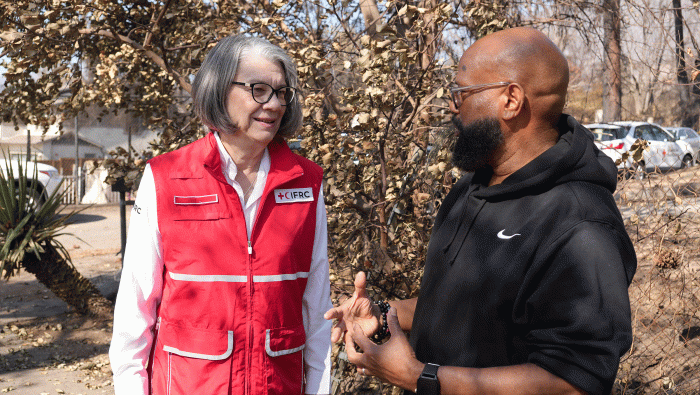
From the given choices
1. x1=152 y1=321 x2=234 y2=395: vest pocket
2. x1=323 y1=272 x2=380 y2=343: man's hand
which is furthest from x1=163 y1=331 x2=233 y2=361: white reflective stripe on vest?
x1=323 y1=272 x2=380 y2=343: man's hand

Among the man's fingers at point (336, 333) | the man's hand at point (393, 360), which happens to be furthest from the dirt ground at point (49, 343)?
the man's hand at point (393, 360)

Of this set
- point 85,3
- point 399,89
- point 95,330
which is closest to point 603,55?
point 399,89

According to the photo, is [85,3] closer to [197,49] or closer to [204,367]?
[197,49]

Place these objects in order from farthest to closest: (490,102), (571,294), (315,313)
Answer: (315,313) → (490,102) → (571,294)

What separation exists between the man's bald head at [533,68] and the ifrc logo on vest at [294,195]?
75 centimetres

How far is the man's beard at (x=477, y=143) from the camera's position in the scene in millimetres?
1729

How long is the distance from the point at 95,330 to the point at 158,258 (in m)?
5.28

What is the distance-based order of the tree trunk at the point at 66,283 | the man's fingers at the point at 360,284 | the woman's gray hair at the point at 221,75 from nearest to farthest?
the man's fingers at the point at 360,284
the woman's gray hair at the point at 221,75
the tree trunk at the point at 66,283

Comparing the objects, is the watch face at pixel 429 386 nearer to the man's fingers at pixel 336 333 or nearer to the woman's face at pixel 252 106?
the man's fingers at pixel 336 333

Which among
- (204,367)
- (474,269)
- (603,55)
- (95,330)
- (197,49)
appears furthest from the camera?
(95,330)

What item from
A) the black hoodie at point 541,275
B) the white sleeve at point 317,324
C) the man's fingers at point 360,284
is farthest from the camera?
the white sleeve at point 317,324

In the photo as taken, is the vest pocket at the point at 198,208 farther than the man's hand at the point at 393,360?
Yes

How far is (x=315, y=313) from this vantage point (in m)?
2.20

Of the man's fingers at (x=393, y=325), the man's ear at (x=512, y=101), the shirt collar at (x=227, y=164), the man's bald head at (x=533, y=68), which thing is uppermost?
the man's bald head at (x=533, y=68)
